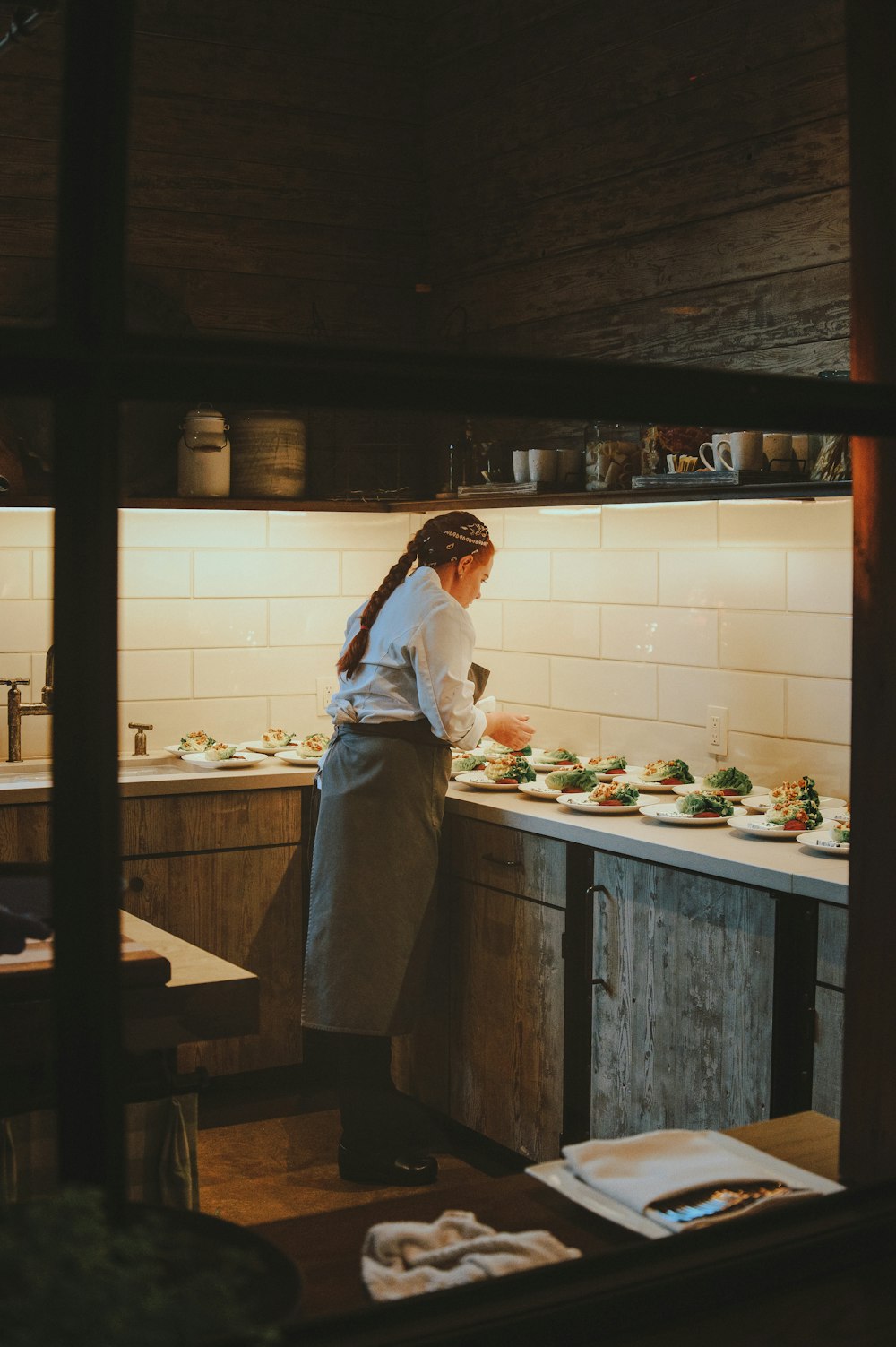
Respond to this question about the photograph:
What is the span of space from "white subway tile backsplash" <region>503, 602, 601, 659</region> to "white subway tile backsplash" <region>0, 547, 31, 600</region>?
1549 millimetres

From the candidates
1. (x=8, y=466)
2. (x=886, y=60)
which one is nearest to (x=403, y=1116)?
(x=8, y=466)

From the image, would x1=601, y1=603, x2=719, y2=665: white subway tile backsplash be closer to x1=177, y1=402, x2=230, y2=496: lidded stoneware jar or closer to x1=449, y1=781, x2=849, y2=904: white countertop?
x1=449, y1=781, x2=849, y2=904: white countertop

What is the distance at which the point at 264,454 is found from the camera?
4801mm

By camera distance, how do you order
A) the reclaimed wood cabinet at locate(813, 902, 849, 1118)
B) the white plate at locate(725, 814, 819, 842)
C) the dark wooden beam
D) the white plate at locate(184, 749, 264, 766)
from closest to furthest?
1. the dark wooden beam
2. the reclaimed wood cabinet at locate(813, 902, 849, 1118)
3. the white plate at locate(725, 814, 819, 842)
4. the white plate at locate(184, 749, 264, 766)

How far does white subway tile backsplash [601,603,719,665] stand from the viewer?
13.7ft

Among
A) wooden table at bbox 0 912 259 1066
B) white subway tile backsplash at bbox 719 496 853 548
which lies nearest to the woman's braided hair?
white subway tile backsplash at bbox 719 496 853 548

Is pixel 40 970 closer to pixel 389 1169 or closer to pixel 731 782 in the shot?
pixel 389 1169

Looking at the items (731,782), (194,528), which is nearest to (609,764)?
(731,782)

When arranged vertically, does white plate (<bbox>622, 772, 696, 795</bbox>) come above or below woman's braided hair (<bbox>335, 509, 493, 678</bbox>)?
below

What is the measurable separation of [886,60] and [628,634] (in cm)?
318

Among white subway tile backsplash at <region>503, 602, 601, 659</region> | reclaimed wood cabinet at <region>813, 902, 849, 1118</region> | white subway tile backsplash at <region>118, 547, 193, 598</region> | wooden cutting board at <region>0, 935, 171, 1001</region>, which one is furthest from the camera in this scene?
white subway tile backsplash at <region>118, 547, 193, 598</region>

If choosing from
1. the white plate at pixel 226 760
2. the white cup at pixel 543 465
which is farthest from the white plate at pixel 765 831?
the white plate at pixel 226 760

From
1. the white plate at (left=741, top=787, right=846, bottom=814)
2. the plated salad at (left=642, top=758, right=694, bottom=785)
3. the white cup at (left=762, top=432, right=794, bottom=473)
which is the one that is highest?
the white cup at (left=762, top=432, right=794, bottom=473)

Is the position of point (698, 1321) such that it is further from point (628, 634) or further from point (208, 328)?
point (208, 328)
